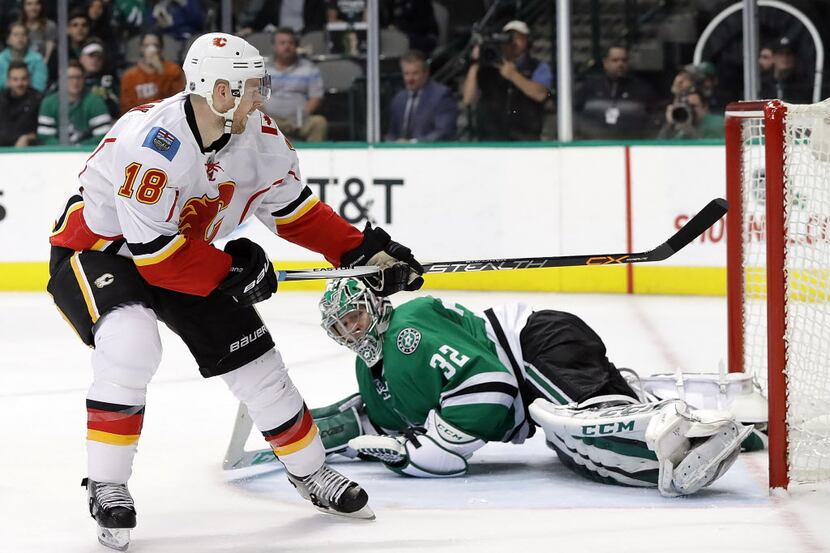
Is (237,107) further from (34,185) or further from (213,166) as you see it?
(34,185)

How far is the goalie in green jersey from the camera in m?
3.12

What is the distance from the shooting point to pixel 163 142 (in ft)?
9.11

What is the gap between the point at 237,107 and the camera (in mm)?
2844

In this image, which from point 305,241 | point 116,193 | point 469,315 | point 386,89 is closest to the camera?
point 116,193

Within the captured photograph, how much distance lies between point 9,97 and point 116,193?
5.11 m

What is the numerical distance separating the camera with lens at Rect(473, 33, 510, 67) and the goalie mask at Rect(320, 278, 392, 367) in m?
3.93

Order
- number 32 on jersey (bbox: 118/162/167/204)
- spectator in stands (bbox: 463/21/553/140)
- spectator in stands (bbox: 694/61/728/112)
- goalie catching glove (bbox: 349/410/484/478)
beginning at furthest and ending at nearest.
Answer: spectator in stands (bbox: 463/21/553/140)
spectator in stands (bbox: 694/61/728/112)
goalie catching glove (bbox: 349/410/484/478)
number 32 on jersey (bbox: 118/162/167/204)

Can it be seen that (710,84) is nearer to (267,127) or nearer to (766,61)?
(766,61)

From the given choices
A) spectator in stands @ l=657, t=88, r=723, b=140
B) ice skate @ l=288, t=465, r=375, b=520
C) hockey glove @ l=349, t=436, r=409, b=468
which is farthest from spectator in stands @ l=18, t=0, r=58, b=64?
ice skate @ l=288, t=465, r=375, b=520

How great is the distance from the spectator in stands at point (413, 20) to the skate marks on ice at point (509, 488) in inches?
155

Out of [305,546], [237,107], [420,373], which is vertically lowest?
[305,546]

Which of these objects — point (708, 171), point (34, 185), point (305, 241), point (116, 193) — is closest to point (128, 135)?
point (116, 193)

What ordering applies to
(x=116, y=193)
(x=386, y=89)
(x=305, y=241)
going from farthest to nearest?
(x=386, y=89) < (x=305, y=241) < (x=116, y=193)

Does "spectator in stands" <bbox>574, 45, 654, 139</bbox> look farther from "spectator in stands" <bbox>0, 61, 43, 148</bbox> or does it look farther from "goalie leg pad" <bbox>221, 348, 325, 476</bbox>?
"goalie leg pad" <bbox>221, 348, 325, 476</bbox>
